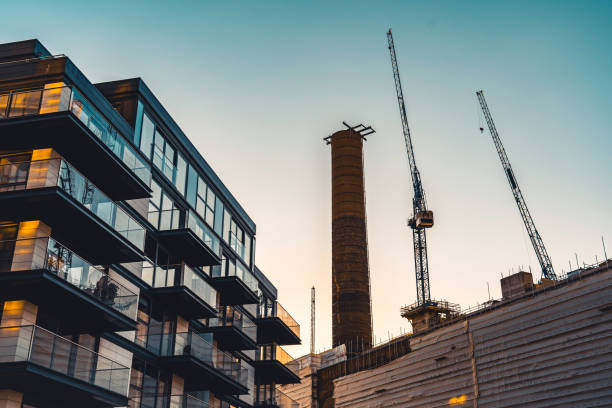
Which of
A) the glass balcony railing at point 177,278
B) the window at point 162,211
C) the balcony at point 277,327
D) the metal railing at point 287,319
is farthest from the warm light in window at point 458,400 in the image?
the window at point 162,211

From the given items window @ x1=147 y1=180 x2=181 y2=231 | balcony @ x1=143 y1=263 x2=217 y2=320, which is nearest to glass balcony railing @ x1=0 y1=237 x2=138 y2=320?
balcony @ x1=143 y1=263 x2=217 y2=320

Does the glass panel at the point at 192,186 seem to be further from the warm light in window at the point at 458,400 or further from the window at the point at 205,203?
the warm light in window at the point at 458,400

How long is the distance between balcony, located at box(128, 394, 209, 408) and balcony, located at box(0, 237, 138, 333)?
3404 mm

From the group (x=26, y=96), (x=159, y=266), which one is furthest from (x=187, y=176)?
(x=26, y=96)

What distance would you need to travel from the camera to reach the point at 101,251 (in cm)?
1978

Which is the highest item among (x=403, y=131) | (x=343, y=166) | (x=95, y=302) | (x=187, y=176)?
(x=403, y=131)

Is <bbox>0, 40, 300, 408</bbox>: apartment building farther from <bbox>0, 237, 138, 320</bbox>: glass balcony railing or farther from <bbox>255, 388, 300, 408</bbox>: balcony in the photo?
<bbox>255, 388, 300, 408</bbox>: balcony

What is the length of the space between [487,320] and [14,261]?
26.1 meters

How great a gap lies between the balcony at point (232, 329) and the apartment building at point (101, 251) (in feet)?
0.47

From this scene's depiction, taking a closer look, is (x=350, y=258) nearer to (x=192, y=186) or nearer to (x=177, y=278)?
(x=192, y=186)

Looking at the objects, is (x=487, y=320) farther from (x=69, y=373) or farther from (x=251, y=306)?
(x=69, y=373)

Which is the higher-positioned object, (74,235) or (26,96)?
(26,96)

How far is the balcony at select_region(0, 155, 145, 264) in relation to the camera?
55.8ft

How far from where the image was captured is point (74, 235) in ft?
62.0
